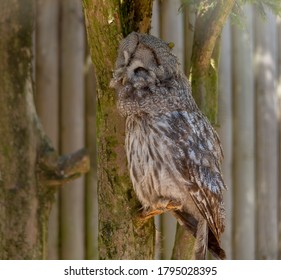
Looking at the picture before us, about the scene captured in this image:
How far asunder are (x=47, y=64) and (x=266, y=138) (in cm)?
148

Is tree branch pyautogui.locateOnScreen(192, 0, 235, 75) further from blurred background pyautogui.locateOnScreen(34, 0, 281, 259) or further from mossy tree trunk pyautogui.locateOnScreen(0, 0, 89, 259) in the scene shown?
mossy tree trunk pyautogui.locateOnScreen(0, 0, 89, 259)

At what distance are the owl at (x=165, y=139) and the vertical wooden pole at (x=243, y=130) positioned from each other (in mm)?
1621

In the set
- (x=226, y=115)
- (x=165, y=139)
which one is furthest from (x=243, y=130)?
(x=165, y=139)

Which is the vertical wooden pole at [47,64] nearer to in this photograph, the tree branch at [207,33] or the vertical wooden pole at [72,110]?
the vertical wooden pole at [72,110]

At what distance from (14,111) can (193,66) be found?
965 millimetres

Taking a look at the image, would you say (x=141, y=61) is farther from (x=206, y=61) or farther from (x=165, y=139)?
(x=206, y=61)

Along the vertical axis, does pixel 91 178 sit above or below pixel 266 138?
below

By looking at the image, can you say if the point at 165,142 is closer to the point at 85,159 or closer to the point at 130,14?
the point at 130,14

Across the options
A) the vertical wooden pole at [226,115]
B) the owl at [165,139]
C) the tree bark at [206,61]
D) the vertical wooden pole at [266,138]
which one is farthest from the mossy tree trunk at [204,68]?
the vertical wooden pole at [266,138]

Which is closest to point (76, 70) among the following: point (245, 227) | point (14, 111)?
point (14, 111)

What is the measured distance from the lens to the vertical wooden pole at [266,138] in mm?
4469

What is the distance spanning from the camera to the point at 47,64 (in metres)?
4.04

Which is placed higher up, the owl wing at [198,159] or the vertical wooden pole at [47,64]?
the vertical wooden pole at [47,64]

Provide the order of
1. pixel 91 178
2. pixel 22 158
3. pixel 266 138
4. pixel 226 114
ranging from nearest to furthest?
pixel 22 158
pixel 91 178
pixel 226 114
pixel 266 138
